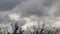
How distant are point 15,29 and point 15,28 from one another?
0.61 m

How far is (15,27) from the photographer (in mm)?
86562

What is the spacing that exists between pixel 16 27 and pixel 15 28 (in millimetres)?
1101

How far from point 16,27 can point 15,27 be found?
0.44 metres

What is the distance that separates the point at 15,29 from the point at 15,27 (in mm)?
1821

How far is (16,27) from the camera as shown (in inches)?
3401

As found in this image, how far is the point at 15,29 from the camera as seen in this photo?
8488 centimetres

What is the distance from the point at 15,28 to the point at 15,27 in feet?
4.05

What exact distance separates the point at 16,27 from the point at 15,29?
1.67m

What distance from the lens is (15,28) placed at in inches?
3361
